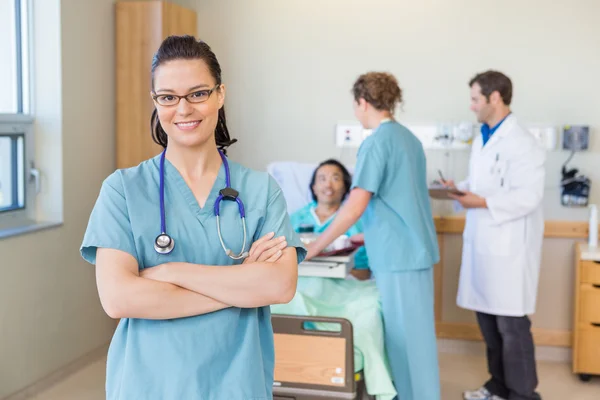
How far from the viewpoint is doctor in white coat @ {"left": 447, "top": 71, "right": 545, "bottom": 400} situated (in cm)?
304

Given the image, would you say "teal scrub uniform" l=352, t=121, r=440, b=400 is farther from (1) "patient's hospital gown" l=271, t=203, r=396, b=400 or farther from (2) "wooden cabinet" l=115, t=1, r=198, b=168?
(2) "wooden cabinet" l=115, t=1, r=198, b=168

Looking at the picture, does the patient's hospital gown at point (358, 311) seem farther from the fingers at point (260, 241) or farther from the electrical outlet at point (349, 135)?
the fingers at point (260, 241)

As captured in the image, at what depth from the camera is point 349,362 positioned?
2.33 meters

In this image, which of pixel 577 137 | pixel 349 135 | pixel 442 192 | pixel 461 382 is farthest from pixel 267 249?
pixel 577 137

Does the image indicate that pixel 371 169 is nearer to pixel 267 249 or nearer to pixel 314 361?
pixel 314 361

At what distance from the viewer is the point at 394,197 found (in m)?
2.70

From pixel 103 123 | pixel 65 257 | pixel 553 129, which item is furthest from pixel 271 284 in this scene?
pixel 553 129

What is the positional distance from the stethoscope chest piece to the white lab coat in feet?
6.80

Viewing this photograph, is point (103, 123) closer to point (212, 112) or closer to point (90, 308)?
point (90, 308)

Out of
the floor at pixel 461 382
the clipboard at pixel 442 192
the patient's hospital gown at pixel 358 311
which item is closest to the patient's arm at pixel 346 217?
the patient's hospital gown at pixel 358 311

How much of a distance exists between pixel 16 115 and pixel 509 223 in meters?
2.18

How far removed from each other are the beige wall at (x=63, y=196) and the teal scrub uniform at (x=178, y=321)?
1.83 meters

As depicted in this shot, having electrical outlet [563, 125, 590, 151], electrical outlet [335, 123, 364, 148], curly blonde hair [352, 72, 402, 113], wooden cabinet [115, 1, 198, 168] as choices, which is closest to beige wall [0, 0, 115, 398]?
wooden cabinet [115, 1, 198, 168]

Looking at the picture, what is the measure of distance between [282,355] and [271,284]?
1.16 metres
